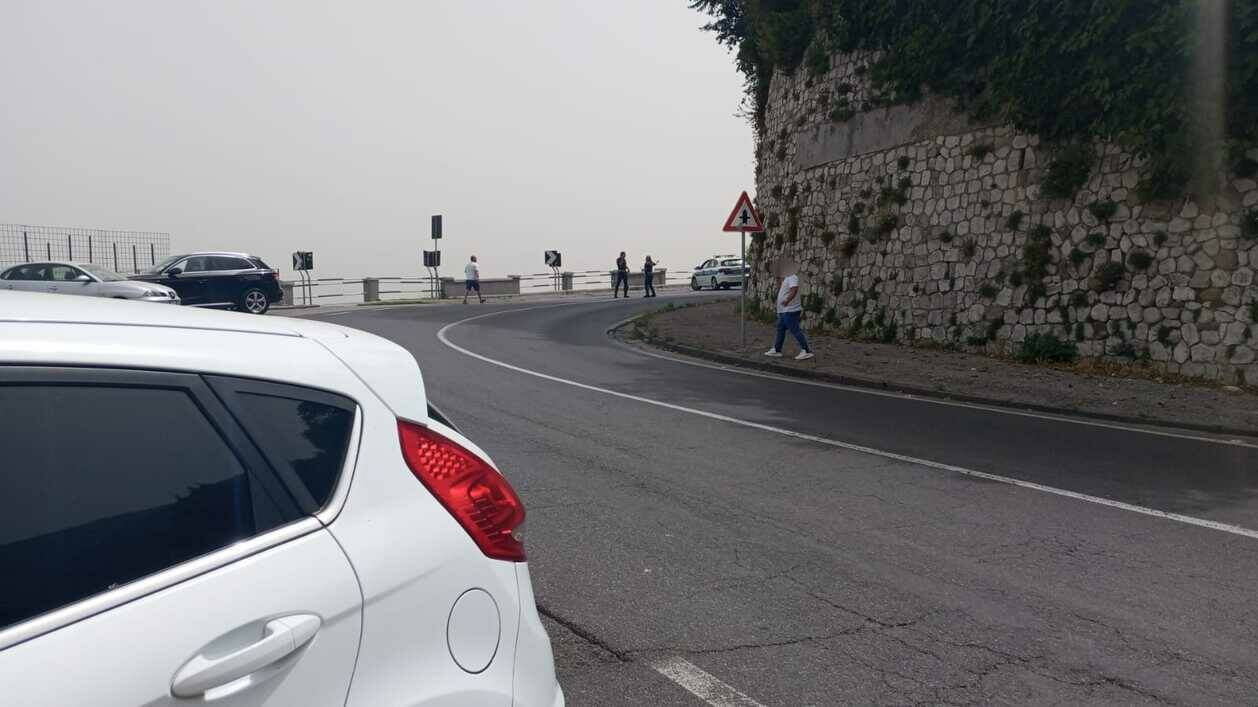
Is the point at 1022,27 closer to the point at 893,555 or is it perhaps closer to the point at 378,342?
the point at 893,555

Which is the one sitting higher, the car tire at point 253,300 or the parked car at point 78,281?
the parked car at point 78,281

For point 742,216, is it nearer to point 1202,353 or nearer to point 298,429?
point 1202,353

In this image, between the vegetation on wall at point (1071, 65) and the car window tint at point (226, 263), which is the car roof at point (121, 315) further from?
the car window tint at point (226, 263)

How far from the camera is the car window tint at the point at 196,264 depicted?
25.3 meters

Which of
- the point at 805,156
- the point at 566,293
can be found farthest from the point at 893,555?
the point at 566,293

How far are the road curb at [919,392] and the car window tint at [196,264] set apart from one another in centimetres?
1322

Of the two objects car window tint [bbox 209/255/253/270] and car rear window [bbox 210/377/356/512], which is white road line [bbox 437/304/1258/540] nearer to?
car rear window [bbox 210/377/356/512]

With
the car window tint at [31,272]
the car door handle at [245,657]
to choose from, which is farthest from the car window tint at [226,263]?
the car door handle at [245,657]

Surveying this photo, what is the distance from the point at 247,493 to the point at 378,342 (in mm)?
739

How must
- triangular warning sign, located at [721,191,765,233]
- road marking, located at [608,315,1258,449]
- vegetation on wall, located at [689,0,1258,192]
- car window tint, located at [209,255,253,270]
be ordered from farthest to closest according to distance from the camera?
1. car window tint, located at [209,255,253,270]
2. triangular warning sign, located at [721,191,765,233]
3. vegetation on wall, located at [689,0,1258,192]
4. road marking, located at [608,315,1258,449]

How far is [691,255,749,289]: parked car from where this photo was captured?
47844 millimetres

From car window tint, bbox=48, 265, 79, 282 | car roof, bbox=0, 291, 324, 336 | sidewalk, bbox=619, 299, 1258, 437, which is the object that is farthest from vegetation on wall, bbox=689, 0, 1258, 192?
car window tint, bbox=48, 265, 79, 282

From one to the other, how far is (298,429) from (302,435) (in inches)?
0.6

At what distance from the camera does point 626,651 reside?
165 inches
